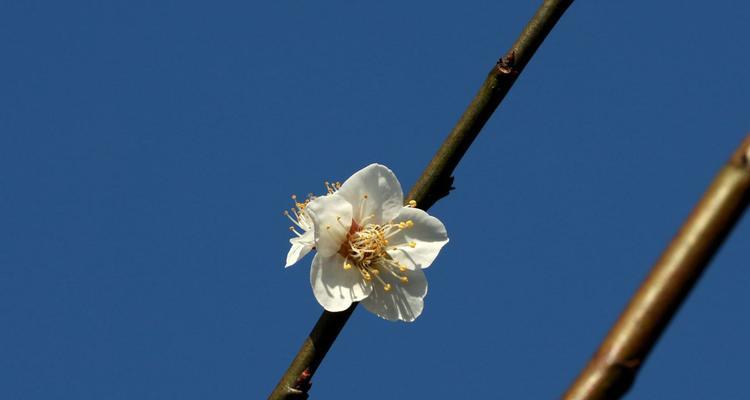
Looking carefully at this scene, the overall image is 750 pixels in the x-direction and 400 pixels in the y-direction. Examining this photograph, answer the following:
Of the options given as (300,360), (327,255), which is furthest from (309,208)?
(300,360)

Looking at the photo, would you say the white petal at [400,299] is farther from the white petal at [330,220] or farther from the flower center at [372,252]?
the white petal at [330,220]

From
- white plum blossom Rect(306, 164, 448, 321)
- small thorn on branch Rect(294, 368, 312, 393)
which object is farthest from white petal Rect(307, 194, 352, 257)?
small thorn on branch Rect(294, 368, 312, 393)

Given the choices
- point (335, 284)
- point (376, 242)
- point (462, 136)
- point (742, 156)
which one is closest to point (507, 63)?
point (462, 136)

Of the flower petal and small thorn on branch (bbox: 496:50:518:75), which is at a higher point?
small thorn on branch (bbox: 496:50:518:75)

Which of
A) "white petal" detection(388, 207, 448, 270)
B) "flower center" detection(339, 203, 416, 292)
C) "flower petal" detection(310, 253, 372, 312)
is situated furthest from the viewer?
"flower center" detection(339, 203, 416, 292)

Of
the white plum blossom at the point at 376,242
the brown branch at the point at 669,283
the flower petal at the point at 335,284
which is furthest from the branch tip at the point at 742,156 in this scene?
the white plum blossom at the point at 376,242

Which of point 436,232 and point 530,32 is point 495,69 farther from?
point 436,232

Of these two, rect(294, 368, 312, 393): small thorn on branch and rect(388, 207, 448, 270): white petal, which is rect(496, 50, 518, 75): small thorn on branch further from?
rect(294, 368, 312, 393): small thorn on branch

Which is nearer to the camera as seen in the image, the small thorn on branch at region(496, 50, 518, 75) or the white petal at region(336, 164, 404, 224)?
the small thorn on branch at region(496, 50, 518, 75)
